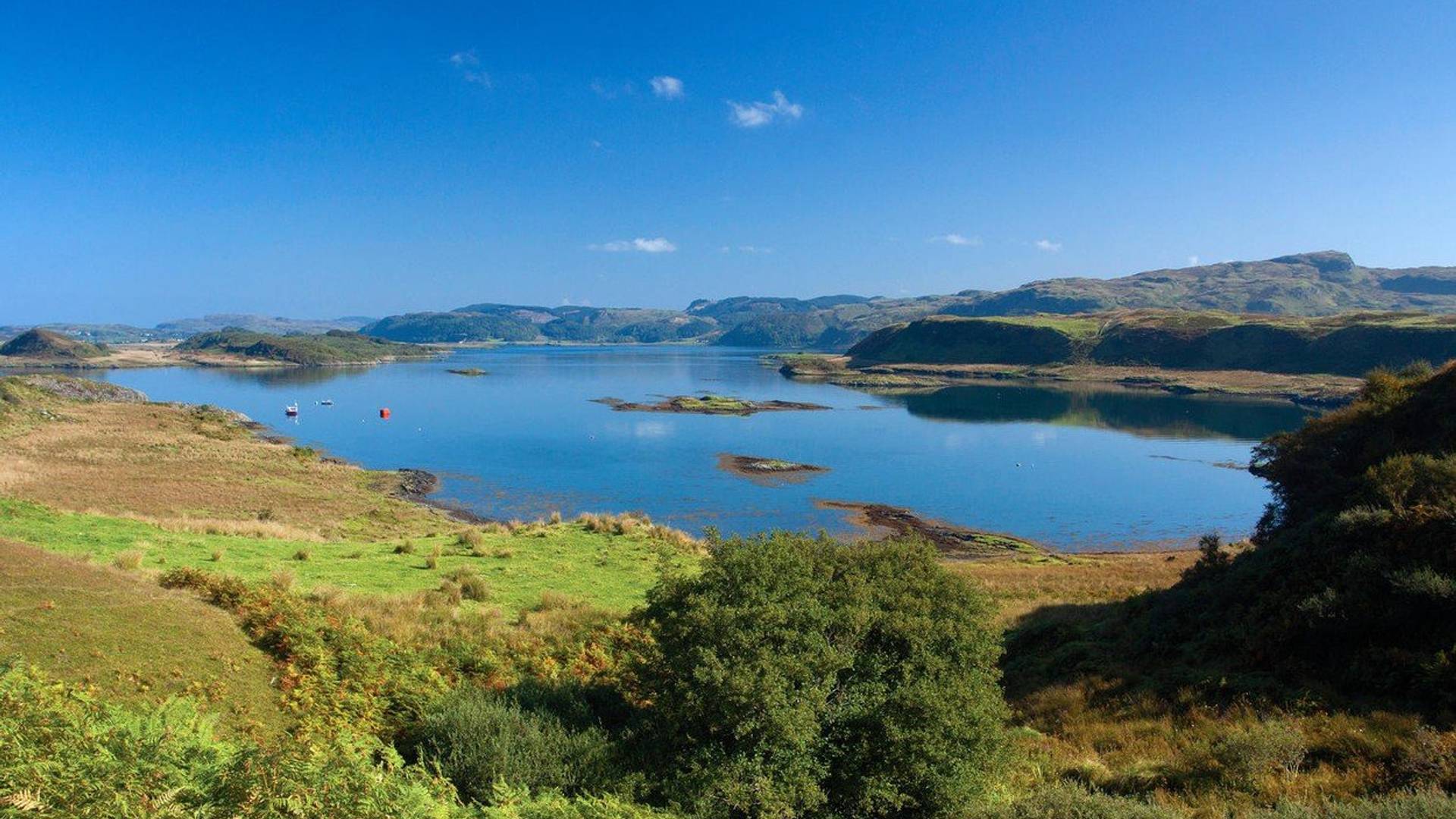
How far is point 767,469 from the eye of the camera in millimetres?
66125

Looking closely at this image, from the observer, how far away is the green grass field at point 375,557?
17.7 metres

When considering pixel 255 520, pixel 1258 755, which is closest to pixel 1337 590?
pixel 1258 755

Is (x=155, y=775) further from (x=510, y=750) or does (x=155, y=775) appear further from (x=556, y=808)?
(x=510, y=750)

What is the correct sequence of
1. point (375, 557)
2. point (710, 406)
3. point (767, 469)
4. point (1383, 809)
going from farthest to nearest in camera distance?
point (710, 406)
point (767, 469)
point (375, 557)
point (1383, 809)

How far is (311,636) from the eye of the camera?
1180cm

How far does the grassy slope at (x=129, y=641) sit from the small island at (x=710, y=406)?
93541mm

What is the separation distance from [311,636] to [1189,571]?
21.4 metres

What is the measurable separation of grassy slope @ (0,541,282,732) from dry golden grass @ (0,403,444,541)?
1318cm

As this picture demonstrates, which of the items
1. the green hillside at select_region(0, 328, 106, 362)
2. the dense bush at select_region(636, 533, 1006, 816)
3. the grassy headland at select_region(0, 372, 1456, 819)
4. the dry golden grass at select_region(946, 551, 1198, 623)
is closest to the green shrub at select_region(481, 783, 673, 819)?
the grassy headland at select_region(0, 372, 1456, 819)

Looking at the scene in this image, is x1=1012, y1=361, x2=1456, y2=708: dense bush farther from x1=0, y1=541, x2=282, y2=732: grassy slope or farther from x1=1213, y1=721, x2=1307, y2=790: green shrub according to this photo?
x1=0, y1=541, x2=282, y2=732: grassy slope

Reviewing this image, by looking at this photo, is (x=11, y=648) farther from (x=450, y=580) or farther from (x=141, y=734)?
(x=450, y=580)

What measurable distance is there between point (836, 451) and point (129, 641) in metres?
70.3

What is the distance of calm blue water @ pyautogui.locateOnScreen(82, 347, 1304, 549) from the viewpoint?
5272cm

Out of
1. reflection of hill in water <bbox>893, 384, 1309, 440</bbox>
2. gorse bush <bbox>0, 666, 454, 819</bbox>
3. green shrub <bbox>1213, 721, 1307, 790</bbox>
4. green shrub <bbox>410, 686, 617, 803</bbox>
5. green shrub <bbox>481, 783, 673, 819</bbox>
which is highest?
gorse bush <bbox>0, 666, 454, 819</bbox>
